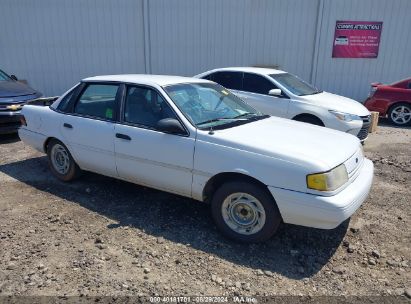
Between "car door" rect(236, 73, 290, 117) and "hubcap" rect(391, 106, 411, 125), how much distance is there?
4.11 metres

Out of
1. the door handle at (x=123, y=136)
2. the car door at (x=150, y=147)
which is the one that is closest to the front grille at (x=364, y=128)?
the car door at (x=150, y=147)

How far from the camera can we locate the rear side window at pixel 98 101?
4.32 meters

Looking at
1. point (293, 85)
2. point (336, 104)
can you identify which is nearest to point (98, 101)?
point (293, 85)

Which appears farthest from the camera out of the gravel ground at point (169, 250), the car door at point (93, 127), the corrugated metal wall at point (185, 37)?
the corrugated metal wall at point (185, 37)

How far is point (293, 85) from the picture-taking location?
7367 millimetres

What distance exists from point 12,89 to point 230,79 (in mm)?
4678

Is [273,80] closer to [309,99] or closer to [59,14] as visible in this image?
[309,99]

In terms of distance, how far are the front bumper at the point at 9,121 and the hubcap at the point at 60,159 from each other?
2.60 metres

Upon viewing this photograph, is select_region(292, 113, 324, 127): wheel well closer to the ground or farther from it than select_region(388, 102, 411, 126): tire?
farther from it

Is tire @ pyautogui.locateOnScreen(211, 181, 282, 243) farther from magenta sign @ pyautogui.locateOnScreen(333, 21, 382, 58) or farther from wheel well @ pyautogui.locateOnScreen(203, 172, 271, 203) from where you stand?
magenta sign @ pyautogui.locateOnScreen(333, 21, 382, 58)

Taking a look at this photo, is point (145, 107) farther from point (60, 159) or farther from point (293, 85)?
point (293, 85)

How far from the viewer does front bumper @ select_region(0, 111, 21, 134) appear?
6.89m

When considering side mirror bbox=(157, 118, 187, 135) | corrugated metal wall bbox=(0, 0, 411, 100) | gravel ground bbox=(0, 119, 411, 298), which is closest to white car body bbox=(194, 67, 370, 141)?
gravel ground bbox=(0, 119, 411, 298)

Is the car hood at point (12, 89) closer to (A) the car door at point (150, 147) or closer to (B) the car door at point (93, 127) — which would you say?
(B) the car door at point (93, 127)
